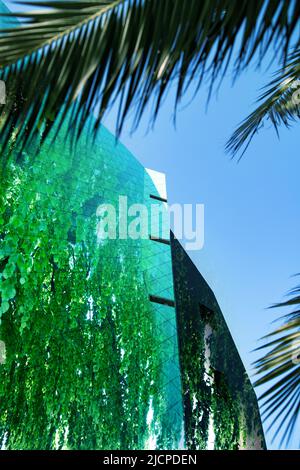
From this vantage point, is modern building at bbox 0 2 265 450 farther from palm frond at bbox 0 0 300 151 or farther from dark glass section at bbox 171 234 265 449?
palm frond at bbox 0 0 300 151

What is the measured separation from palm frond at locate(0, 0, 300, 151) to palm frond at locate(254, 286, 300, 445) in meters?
0.44

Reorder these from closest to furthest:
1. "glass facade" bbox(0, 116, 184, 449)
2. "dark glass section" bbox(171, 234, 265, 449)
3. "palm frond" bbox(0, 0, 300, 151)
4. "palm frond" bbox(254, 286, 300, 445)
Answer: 1. "palm frond" bbox(0, 0, 300, 151)
2. "palm frond" bbox(254, 286, 300, 445)
3. "glass facade" bbox(0, 116, 184, 449)
4. "dark glass section" bbox(171, 234, 265, 449)

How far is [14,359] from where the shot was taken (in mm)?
4387

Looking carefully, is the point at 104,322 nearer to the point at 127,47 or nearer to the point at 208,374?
the point at 208,374

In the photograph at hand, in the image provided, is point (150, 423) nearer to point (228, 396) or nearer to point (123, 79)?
point (228, 396)

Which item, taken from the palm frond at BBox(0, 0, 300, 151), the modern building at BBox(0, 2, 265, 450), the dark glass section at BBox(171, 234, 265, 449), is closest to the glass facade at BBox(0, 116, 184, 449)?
the modern building at BBox(0, 2, 265, 450)

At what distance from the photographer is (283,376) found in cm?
86

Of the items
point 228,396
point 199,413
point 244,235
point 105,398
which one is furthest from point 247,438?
point 244,235

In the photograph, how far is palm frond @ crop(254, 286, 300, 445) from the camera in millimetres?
833

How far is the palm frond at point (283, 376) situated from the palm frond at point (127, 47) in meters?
0.44

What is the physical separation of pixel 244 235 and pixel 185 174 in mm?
1429

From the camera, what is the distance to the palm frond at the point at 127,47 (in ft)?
2.27

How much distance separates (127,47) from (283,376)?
58 centimetres
